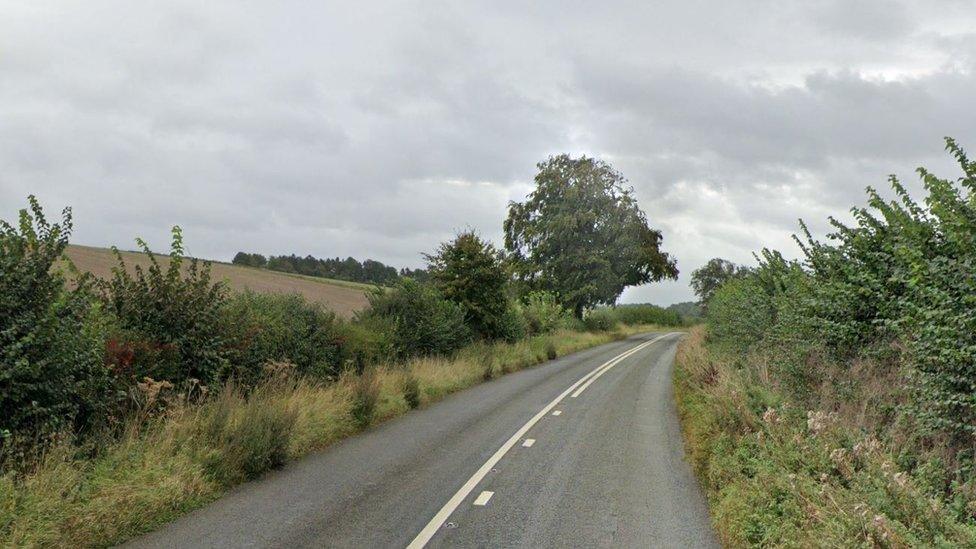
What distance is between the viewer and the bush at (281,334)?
1120 centimetres

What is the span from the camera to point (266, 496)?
708 centimetres

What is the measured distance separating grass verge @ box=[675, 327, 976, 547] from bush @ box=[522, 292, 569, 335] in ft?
82.7

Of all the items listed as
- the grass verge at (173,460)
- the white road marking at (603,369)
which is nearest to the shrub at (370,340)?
the grass verge at (173,460)

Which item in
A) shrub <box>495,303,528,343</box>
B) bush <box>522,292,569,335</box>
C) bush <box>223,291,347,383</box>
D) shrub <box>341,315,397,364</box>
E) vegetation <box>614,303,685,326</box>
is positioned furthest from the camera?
vegetation <box>614,303,685,326</box>

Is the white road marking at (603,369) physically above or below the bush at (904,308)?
below

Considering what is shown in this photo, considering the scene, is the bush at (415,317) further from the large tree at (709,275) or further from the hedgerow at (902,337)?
the large tree at (709,275)

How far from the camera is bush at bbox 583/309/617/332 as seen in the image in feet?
164

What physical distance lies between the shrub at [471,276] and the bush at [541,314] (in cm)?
801

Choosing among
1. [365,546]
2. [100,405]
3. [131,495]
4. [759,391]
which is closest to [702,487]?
[759,391]

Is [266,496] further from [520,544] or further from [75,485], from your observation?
[520,544]

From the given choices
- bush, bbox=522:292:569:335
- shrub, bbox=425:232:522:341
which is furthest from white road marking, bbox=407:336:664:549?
bush, bbox=522:292:569:335

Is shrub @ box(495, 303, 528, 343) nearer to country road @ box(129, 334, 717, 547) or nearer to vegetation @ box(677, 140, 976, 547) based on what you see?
country road @ box(129, 334, 717, 547)

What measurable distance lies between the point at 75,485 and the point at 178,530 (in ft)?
3.85

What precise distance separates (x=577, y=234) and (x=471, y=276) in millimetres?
21858
